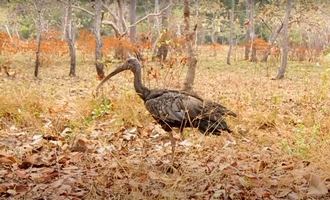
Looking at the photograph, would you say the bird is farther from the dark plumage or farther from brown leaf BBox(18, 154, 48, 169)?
→ brown leaf BBox(18, 154, 48, 169)

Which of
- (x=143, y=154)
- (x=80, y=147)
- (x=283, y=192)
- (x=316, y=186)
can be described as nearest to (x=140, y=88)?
(x=143, y=154)

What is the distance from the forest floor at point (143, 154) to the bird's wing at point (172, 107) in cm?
50

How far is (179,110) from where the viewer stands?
6.29 metres

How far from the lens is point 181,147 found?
6.97 meters

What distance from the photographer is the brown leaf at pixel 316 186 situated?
4.80 metres

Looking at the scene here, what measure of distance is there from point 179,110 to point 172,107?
0.11m

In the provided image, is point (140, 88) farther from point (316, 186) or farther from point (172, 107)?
point (316, 186)

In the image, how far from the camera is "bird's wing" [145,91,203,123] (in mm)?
6188

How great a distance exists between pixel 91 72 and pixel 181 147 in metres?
15.4

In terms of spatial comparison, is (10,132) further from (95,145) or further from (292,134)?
(292,134)

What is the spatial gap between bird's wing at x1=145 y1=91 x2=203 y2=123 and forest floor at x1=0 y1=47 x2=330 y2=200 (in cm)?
50

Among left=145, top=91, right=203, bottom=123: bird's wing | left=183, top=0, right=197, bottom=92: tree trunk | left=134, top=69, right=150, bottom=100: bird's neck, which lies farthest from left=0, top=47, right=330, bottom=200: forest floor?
left=183, top=0, right=197, bottom=92: tree trunk

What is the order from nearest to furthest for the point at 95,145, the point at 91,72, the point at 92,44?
the point at 95,145 → the point at 91,72 → the point at 92,44

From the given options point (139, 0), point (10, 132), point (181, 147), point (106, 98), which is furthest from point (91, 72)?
point (139, 0)
